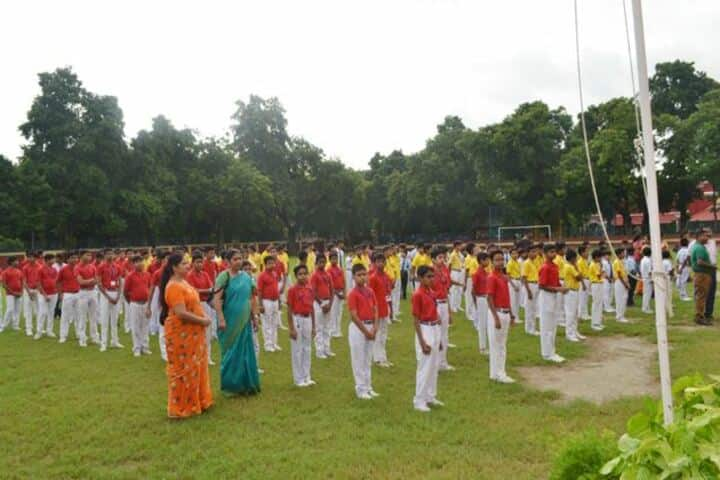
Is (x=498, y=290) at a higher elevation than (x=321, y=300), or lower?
higher

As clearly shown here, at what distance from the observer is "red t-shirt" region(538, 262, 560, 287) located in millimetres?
9539

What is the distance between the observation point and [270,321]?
10641 millimetres

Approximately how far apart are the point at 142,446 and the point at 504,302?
16.6 feet

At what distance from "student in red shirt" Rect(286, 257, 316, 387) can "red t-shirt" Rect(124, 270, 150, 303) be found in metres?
3.88

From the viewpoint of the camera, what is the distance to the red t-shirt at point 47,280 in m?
12.7

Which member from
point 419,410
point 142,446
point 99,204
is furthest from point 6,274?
point 99,204

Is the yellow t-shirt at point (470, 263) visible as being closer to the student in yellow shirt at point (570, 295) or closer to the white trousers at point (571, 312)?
the student in yellow shirt at point (570, 295)

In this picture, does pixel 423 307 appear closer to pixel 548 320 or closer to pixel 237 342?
pixel 237 342

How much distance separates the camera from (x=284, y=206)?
168ft

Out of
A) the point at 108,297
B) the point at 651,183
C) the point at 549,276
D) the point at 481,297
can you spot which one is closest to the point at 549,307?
the point at 549,276

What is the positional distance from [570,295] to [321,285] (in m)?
4.81

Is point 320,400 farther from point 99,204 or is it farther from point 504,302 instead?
point 99,204

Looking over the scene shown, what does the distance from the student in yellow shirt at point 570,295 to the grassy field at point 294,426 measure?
85.2 inches

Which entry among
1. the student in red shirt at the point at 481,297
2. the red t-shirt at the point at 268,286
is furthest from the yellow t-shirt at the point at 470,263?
the red t-shirt at the point at 268,286
